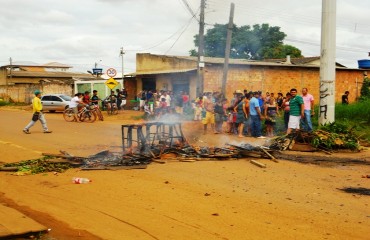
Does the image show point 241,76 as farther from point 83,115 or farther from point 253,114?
point 253,114

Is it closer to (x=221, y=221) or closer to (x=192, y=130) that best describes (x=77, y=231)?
(x=221, y=221)

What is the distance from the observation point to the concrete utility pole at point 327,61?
14.7 m

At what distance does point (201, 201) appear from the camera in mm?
6711

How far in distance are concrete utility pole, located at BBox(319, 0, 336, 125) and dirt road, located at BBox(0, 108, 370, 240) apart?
5098 millimetres

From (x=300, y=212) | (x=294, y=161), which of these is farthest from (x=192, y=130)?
(x=300, y=212)

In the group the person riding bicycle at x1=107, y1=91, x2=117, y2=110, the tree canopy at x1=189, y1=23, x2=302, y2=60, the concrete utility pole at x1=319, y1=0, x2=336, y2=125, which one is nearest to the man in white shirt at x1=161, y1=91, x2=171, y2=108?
the person riding bicycle at x1=107, y1=91, x2=117, y2=110

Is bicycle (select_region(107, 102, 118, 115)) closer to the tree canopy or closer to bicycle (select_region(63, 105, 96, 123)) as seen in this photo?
bicycle (select_region(63, 105, 96, 123))

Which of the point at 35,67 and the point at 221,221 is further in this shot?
the point at 35,67

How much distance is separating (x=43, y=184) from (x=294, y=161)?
581 centimetres

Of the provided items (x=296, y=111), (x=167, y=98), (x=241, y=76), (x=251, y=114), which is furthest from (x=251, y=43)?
(x=296, y=111)

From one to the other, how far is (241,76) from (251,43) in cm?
1644

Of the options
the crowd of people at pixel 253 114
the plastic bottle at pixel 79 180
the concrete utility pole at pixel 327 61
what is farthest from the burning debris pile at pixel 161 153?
the concrete utility pole at pixel 327 61

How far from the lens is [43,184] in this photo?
8.09 m

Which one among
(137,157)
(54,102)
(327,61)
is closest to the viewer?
(137,157)
